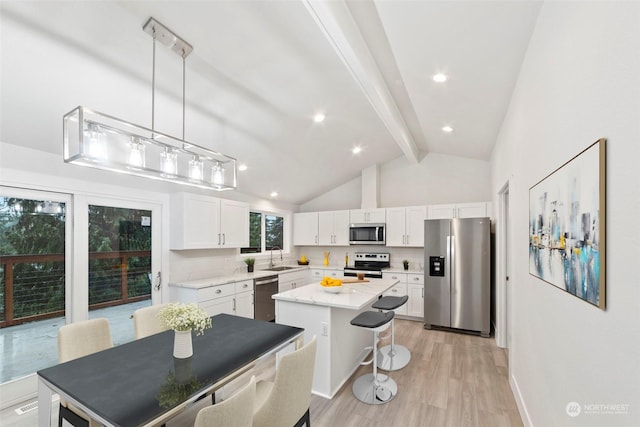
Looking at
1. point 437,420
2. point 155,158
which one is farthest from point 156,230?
point 437,420

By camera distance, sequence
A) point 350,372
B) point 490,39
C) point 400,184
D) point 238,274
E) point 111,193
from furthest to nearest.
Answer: point 400,184 < point 238,274 < point 111,193 < point 350,372 < point 490,39

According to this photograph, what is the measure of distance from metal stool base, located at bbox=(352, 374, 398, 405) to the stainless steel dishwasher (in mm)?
2169

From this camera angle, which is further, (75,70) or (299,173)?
(299,173)

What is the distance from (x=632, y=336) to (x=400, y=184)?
5.21 metres

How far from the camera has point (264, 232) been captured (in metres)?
6.03

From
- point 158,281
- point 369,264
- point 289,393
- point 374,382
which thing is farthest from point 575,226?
point 369,264

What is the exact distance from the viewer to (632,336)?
92 centimetres

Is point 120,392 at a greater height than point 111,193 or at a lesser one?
lesser

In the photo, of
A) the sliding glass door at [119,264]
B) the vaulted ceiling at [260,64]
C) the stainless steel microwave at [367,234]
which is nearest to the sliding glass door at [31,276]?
the sliding glass door at [119,264]

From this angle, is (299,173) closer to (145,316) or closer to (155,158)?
(155,158)

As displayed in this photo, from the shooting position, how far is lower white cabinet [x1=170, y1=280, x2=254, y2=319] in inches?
154

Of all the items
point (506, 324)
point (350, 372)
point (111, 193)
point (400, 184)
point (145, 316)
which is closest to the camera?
point (145, 316)

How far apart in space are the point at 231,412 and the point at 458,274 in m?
4.15

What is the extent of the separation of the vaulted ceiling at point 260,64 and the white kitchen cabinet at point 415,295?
2.61 meters
